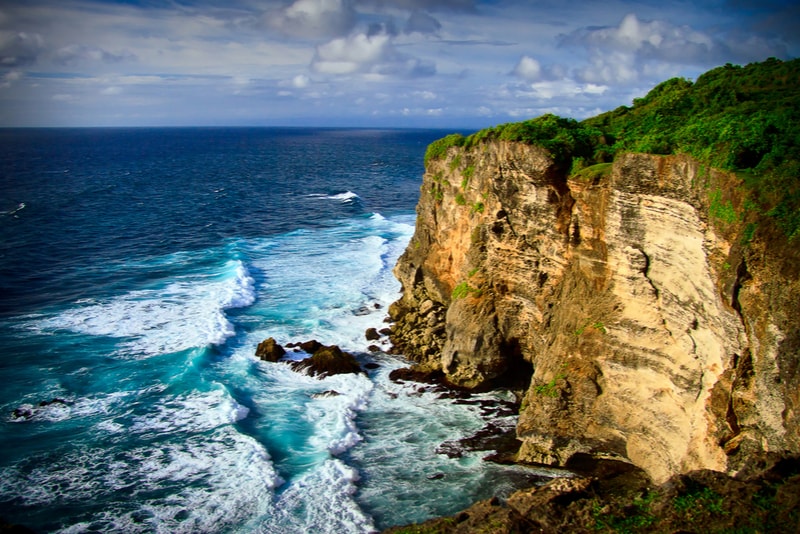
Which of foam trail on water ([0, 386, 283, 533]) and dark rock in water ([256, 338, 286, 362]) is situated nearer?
foam trail on water ([0, 386, 283, 533])

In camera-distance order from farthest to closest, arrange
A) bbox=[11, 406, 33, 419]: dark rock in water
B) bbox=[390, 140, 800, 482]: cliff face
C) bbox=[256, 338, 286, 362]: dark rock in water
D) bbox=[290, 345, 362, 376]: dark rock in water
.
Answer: bbox=[256, 338, 286, 362]: dark rock in water
bbox=[290, 345, 362, 376]: dark rock in water
bbox=[11, 406, 33, 419]: dark rock in water
bbox=[390, 140, 800, 482]: cliff face

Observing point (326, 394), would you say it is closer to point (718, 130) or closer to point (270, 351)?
point (270, 351)

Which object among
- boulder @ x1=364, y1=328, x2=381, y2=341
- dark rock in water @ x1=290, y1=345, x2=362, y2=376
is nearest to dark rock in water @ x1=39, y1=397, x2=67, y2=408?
dark rock in water @ x1=290, y1=345, x2=362, y2=376

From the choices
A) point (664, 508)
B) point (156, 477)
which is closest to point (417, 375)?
point (156, 477)

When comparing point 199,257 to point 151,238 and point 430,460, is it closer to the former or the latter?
point 151,238

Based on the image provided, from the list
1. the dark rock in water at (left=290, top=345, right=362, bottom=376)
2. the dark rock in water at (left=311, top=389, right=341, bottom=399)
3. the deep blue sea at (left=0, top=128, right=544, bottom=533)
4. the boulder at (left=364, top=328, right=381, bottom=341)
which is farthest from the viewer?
the boulder at (left=364, top=328, right=381, bottom=341)

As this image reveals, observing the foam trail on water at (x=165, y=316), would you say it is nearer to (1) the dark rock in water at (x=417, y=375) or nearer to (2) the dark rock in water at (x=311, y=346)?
(2) the dark rock in water at (x=311, y=346)

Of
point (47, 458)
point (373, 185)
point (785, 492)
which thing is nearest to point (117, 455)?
point (47, 458)

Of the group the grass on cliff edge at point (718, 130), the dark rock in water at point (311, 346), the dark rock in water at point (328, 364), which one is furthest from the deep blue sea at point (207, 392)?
the grass on cliff edge at point (718, 130)

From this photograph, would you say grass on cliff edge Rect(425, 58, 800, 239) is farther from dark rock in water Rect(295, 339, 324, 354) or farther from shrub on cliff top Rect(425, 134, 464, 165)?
dark rock in water Rect(295, 339, 324, 354)
